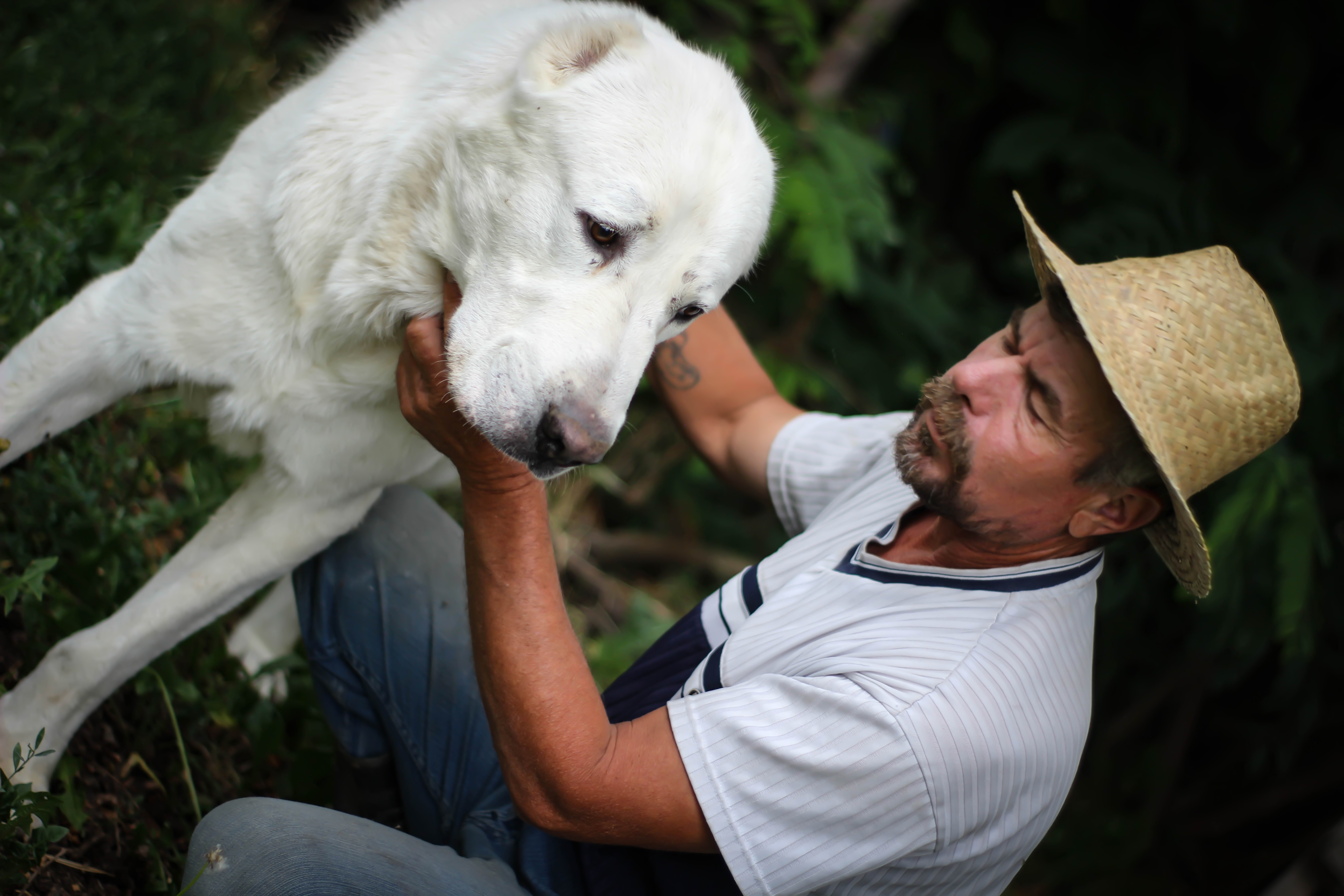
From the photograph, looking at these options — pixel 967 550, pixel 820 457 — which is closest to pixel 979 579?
pixel 967 550

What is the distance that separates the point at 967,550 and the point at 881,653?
323 mm

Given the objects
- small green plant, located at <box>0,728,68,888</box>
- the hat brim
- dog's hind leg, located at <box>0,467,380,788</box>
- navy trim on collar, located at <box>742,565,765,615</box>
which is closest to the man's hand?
dog's hind leg, located at <box>0,467,380,788</box>

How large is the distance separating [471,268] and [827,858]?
1260mm

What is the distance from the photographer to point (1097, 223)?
12.3 feet

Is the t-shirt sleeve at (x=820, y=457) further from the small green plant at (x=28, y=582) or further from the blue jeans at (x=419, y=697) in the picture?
the small green plant at (x=28, y=582)

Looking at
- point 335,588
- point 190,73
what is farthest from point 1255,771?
point 190,73

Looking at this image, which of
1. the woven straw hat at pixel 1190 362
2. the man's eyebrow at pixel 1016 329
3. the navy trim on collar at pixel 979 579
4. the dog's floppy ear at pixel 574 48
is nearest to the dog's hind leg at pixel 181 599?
the dog's floppy ear at pixel 574 48

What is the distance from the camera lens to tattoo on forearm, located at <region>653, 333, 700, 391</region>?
7.77 feet

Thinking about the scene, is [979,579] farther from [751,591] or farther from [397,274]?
[397,274]

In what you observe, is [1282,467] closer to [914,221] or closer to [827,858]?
[914,221]

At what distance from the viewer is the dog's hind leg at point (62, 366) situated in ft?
6.54

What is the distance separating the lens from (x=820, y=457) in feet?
7.44

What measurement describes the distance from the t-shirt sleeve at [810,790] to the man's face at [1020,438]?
→ 45 cm

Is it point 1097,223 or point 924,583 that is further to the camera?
point 1097,223
